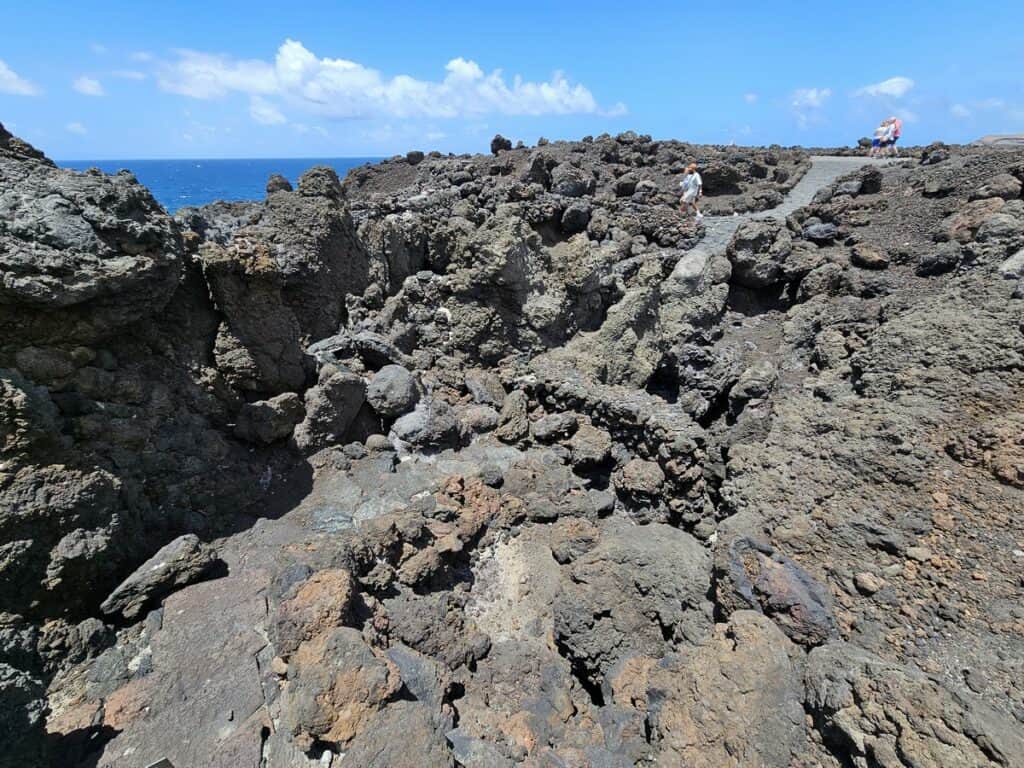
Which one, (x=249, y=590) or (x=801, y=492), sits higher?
(x=801, y=492)

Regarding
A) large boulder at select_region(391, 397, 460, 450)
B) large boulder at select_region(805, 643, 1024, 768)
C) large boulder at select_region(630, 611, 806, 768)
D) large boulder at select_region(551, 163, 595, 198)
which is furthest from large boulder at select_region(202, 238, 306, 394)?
large boulder at select_region(551, 163, 595, 198)

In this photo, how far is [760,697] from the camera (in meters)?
3.10

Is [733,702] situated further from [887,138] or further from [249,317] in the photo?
[887,138]

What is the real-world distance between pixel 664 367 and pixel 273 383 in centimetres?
565

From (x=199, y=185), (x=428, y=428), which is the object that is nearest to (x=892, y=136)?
(x=428, y=428)

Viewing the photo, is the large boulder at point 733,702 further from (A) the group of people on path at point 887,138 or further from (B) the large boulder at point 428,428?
(A) the group of people on path at point 887,138

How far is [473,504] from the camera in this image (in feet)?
19.0

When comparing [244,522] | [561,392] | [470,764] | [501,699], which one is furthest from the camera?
[561,392]

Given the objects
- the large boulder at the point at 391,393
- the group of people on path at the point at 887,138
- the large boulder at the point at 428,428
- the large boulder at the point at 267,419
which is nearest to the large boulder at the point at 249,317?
the large boulder at the point at 267,419

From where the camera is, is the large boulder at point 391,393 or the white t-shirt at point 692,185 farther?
the white t-shirt at point 692,185

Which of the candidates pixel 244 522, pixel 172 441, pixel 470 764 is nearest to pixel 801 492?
pixel 470 764

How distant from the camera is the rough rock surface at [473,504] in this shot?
3055mm

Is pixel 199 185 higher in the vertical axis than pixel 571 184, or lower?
lower

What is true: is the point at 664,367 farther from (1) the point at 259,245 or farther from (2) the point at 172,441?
(2) the point at 172,441
